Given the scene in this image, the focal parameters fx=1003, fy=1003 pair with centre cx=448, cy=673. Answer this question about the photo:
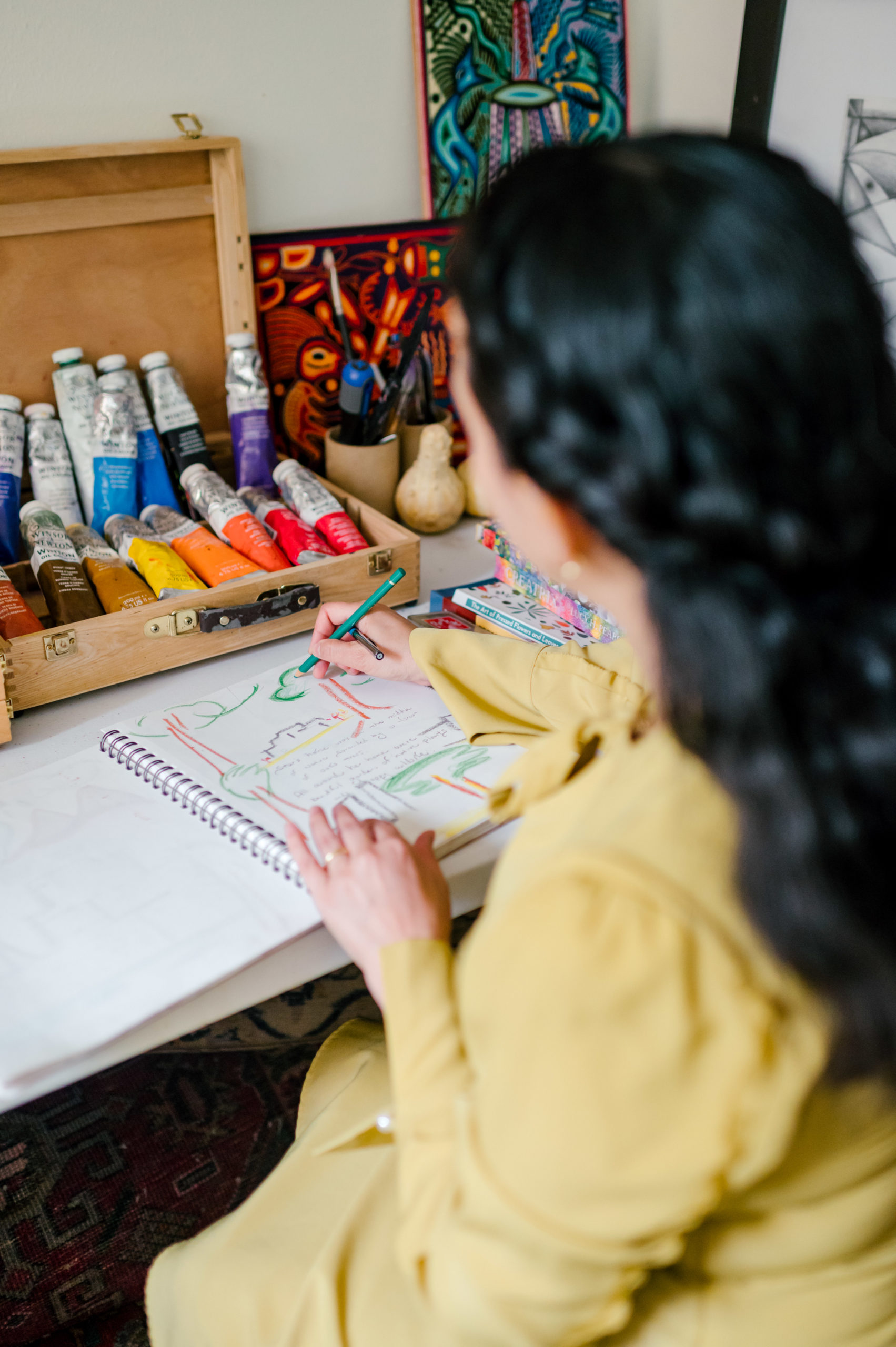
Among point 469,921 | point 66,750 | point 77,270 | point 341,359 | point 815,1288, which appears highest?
point 77,270

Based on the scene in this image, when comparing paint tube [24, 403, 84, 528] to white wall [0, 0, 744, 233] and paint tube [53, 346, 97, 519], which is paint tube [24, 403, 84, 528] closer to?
paint tube [53, 346, 97, 519]

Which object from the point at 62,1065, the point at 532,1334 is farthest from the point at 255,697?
the point at 532,1334

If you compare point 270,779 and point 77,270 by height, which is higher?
point 77,270

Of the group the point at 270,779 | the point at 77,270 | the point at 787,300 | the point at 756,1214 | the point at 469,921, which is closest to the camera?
the point at 787,300

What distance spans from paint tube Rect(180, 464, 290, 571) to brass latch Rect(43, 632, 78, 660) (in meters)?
0.22

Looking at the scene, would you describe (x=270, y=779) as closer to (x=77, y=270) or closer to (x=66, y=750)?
(x=66, y=750)

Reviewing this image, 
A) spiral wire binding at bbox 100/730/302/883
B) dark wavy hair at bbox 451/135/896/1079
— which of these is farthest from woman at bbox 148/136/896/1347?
spiral wire binding at bbox 100/730/302/883

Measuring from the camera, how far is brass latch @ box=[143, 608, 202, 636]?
3.05 ft

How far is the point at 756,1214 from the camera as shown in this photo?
50cm

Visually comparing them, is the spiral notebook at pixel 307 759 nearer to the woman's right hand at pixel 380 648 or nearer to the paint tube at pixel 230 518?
the woman's right hand at pixel 380 648

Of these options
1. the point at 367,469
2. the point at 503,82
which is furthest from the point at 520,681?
the point at 503,82

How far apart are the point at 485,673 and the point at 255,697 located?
0.20 meters

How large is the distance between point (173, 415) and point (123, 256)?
0.59 feet

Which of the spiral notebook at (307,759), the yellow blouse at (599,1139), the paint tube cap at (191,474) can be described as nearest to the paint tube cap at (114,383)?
the paint tube cap at (191,474)
